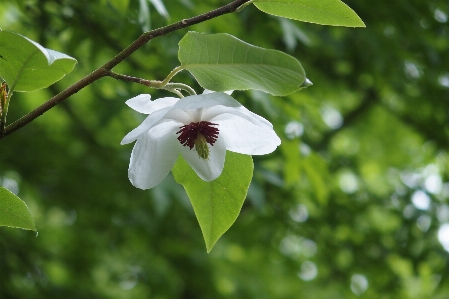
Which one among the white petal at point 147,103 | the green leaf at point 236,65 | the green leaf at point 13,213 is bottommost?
the green leaf at point 13,213

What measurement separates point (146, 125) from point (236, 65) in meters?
0.13

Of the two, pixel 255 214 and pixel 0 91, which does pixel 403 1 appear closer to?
pixel 255 214

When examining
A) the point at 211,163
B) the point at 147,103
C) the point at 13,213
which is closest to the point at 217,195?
the point at 211,163

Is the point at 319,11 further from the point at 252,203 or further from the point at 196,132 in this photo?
the point at 252,203

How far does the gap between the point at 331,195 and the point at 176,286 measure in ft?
3.32

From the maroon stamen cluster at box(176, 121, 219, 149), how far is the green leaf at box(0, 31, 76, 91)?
19 cm

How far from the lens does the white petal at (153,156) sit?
0.76 metres

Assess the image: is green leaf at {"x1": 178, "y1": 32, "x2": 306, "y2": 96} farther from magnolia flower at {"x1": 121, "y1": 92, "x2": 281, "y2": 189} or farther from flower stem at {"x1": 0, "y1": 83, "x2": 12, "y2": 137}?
flower stem at {"x1": 0, "y1": 83, "x2": 12, "y2": 137}

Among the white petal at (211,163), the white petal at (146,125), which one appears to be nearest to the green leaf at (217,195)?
the white petal at (211,163)

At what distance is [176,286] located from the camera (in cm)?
315

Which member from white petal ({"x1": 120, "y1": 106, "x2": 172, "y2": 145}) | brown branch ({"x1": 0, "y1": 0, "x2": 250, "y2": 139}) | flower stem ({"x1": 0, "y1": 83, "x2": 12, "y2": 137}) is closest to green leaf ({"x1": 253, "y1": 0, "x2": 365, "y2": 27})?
brown branch ({"x1": 0, "y1": 0, "x2": 250, "y2": 139})

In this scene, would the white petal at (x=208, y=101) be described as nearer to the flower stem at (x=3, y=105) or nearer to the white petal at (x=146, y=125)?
the white petal at (x=146, y=125)

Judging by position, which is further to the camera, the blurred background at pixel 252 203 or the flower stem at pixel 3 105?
the blurred background at pixel 252 203

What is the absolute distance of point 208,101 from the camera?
0.64 metres
